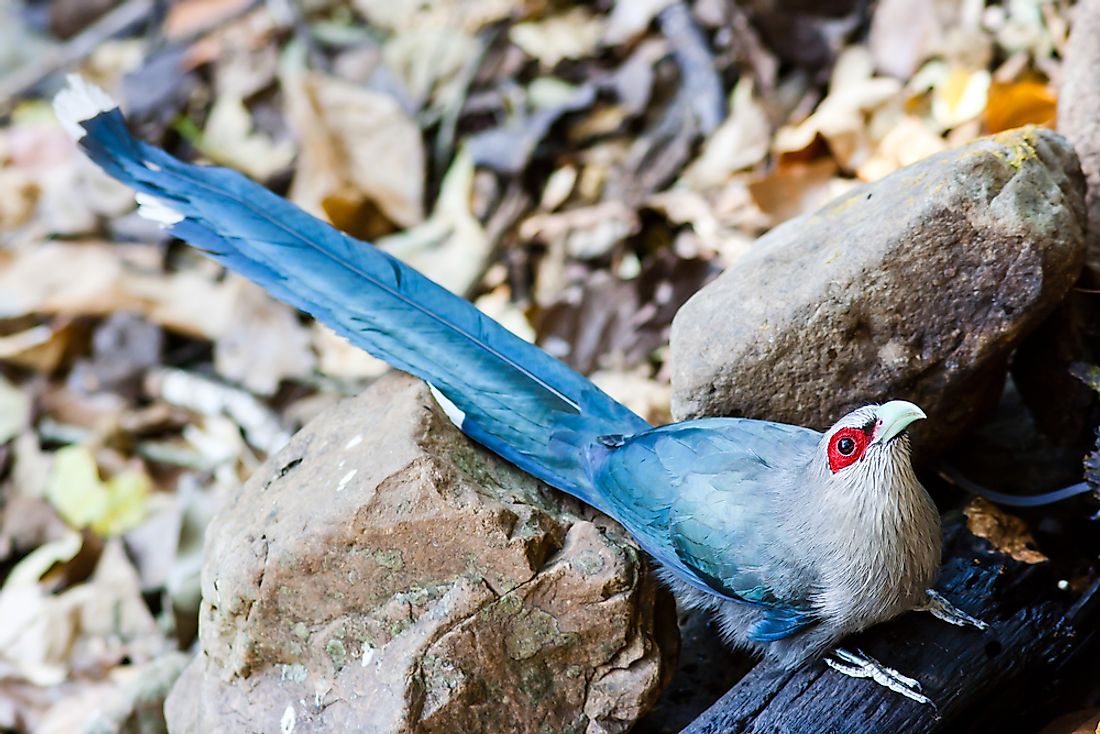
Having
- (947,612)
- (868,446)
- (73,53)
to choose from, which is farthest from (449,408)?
(73,53)

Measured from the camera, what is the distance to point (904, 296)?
272 centimetres

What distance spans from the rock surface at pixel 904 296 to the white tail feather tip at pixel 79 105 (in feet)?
5.47

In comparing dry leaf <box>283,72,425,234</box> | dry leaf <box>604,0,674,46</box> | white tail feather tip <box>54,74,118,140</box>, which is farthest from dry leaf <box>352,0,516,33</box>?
white tail feather tip <box>54,74,118,140</box>

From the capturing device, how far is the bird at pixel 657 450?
2553mm

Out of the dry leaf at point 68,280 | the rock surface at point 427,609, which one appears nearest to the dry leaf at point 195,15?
the dry leaf at point 68,280

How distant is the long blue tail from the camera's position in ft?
9.81

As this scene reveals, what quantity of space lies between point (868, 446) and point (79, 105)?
7.32 feet

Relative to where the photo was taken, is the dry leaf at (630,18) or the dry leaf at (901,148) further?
the dry leaf at (630,18)

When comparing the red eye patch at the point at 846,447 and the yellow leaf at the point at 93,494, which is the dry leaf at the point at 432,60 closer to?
the yellow leaf at the point at 93,494

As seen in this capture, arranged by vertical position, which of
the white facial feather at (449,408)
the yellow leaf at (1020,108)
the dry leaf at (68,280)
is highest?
the yellow leaf at (1020,108)

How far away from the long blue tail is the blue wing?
0.22 metres

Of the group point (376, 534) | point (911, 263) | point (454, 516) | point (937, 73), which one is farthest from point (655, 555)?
point (937, 73)

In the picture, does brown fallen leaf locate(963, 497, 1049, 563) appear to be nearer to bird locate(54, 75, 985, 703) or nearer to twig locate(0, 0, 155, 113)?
bird locate(54, 75, 985, 703)

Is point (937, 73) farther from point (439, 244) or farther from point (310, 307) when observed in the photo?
point (310, 307)
